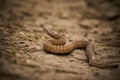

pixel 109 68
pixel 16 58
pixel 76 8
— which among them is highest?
pixel 76 8

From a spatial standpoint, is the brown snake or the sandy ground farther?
the brown snake

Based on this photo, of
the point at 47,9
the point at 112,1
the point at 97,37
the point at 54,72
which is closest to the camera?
the point at 54,72

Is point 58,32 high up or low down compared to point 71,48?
up

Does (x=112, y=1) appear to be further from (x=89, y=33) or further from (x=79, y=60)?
(x=79, y=60)

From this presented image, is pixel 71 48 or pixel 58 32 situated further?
pixel 58 32

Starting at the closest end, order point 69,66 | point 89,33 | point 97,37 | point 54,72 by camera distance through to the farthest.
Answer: point 54,72 → point 69,66 → point 97,37 → point 89,33

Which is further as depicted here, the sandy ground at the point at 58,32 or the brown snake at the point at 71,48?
the brown snake at the point at 71,48

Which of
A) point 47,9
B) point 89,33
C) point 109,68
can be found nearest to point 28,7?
point 47,9

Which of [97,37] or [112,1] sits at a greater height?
[112,1]
